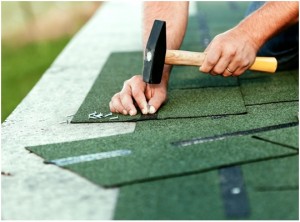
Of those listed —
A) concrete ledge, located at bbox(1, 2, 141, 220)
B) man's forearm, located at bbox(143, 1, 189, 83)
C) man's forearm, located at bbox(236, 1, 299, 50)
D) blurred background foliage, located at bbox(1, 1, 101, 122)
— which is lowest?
blurred background foliage, located at bbox(1, 1, 101, 122)

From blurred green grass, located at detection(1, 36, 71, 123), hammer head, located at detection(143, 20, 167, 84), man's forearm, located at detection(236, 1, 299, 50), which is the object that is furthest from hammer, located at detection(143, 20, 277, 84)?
blurred green grass, located at detection(1, 36, 71, 123)

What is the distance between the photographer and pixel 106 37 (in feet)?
17.9

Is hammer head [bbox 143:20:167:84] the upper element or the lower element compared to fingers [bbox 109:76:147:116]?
upper

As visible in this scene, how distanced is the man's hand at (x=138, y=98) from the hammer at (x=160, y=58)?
0.13 m

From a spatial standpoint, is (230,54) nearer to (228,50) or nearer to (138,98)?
(228,50)

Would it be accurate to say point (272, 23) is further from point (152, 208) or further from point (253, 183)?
point (152, 208)

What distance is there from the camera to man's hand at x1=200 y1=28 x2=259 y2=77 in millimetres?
2822

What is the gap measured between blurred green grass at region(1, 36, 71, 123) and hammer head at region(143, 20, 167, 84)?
2.09 metres

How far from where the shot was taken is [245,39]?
291 cm

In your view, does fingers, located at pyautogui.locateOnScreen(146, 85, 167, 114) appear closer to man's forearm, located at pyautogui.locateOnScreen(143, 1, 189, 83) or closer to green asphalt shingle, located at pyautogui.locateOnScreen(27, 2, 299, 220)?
green asphalt shingle, located at pyautogui.locateOnScreen(27, 2, 299, 220)

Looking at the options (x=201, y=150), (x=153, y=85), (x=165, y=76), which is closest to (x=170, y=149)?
(x=201, y=150)

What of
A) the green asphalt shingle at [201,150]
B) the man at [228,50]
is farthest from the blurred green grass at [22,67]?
the man at [228,50]

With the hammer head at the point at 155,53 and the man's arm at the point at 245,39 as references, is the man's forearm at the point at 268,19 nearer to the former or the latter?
the man's arm at the point at 245,39

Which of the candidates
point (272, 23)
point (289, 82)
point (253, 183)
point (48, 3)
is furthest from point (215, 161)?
point (48, 3)
